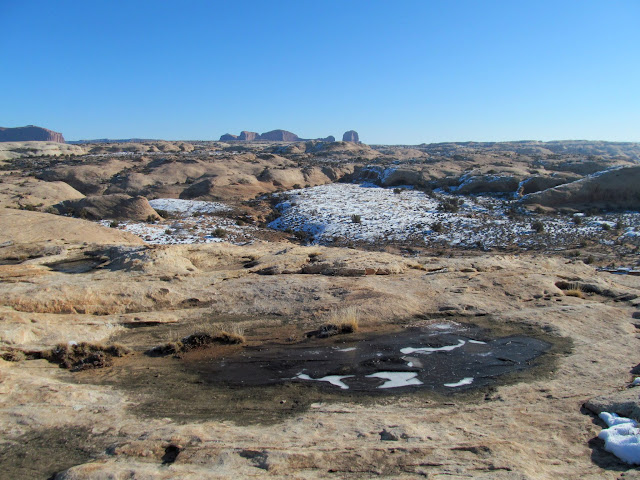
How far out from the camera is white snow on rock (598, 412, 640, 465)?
14.6 feet

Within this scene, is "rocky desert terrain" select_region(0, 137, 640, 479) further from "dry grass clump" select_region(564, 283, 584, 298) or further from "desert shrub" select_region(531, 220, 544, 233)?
"desert shrub" select_region(531, 220, 544, 233)

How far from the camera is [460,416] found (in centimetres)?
536

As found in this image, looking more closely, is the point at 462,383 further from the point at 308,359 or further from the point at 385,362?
the point at 308,359

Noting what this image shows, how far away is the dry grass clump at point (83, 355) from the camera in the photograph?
692 centimetres

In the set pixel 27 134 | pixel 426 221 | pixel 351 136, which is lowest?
pixel 426 221

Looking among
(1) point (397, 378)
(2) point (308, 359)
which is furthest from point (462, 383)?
(2) point (308, 359)

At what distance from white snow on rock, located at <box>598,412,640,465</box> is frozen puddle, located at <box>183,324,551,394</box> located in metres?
1.72

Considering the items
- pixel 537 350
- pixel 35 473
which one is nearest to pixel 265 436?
pixel 35 473

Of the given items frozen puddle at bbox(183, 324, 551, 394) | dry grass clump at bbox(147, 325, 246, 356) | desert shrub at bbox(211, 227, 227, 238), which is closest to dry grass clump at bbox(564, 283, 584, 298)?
frozen puddle at bbox(183, 324, 551, 394)

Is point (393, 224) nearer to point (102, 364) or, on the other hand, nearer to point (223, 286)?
point (223, 286)

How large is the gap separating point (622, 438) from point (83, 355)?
312 inches

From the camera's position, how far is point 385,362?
23.6 ft

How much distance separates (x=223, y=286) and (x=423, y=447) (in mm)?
7106

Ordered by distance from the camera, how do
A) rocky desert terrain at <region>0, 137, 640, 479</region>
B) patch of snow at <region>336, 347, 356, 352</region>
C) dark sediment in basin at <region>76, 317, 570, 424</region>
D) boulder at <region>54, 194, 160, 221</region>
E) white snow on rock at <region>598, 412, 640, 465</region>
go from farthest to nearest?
boulder at <region>54, 194, 160, 221</region>, patch of snow at <region>336, 347, 356, 352</region>, dark sediment in basin at <region>76, 317, 570, 424</region>, rocky desert terrain at <region>0, 137, 640, 479</region>, white snow on rock at <region>598, 412, 640, 465</region>
